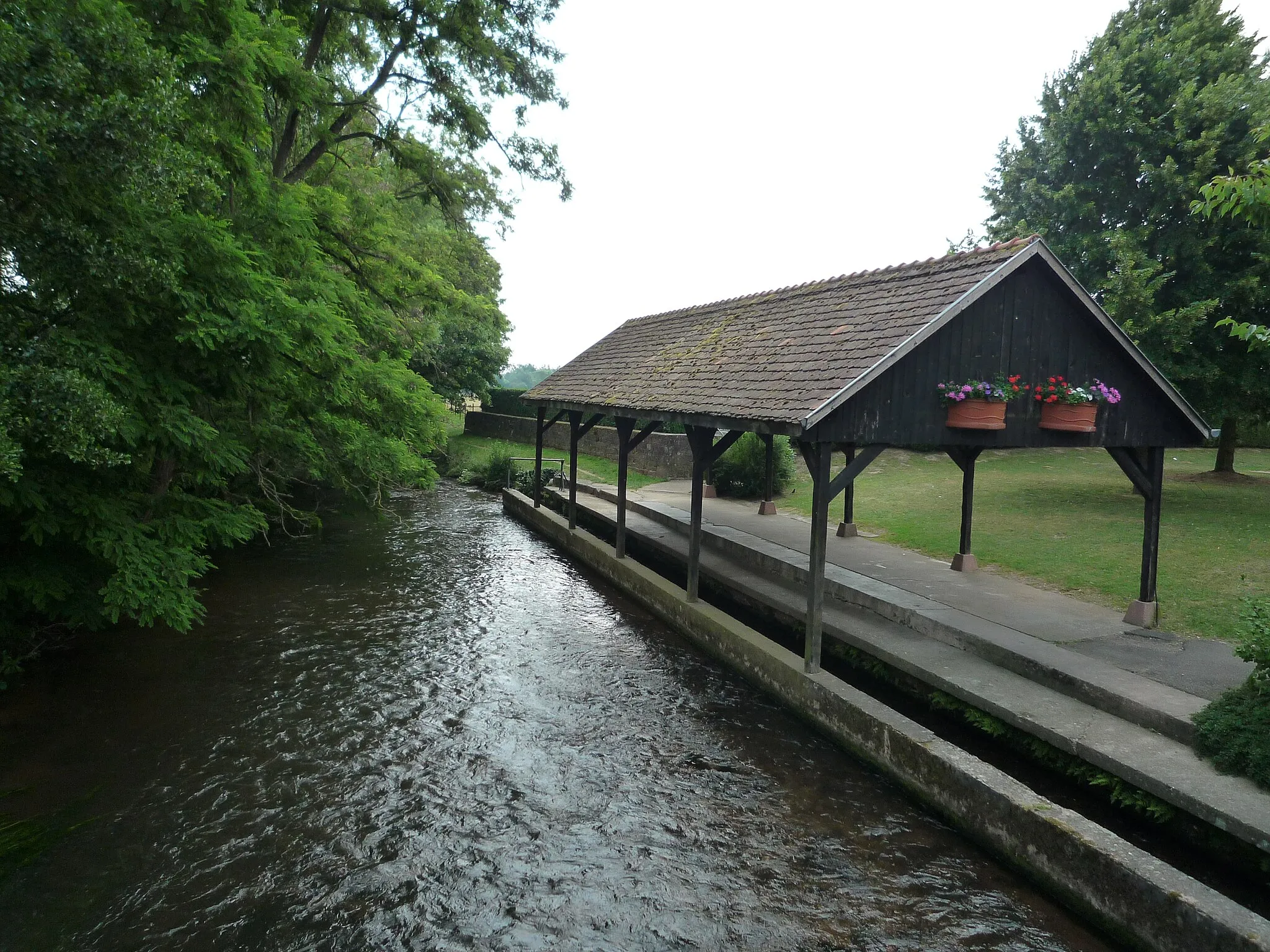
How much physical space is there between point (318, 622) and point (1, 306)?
5616 millimetres

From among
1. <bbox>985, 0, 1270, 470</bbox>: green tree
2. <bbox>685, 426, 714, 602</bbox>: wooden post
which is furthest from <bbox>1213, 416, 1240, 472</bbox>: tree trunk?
<bbox>685, 426, 714, 602</bbox>: wooden post

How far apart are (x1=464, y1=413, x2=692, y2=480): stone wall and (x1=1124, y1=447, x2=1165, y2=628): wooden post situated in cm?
1109

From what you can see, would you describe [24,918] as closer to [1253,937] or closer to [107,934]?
[107,934]

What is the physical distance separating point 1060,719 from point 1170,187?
1366 centimetres

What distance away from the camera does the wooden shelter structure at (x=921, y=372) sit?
6984 mm

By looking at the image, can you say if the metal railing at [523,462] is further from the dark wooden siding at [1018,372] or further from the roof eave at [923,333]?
the roof eave at [923,333]

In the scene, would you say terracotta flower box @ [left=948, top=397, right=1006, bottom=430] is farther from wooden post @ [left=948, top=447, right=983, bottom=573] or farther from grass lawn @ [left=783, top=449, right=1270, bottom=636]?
wooden post @ [left=948, top=447, right=983, bottom=573]

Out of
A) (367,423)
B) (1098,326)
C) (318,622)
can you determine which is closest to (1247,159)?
(1098,326)

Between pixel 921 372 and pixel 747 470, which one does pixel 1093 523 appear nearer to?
pixel 747 470

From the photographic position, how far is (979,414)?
726cm

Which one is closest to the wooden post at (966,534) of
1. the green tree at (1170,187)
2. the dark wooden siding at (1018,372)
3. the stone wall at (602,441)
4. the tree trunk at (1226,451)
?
the dark wooden siding at (1018,372)

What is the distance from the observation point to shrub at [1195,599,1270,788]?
5.05 m

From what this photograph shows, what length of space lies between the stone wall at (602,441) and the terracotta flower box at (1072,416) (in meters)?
11.1

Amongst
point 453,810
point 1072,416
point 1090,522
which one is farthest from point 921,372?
point 1090,522
